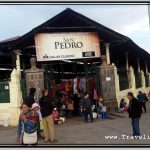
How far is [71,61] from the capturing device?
14.5m

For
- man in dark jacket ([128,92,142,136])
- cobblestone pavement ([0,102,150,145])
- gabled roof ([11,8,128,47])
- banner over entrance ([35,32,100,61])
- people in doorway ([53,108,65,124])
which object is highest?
gabled roof ([11,8,128,47])

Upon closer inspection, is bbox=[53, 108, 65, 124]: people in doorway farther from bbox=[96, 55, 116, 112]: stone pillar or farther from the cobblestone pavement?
bbox=[96, 55, 116, 112]: stone pillar

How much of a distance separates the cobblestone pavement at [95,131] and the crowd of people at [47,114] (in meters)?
0.22

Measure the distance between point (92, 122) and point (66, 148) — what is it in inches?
153

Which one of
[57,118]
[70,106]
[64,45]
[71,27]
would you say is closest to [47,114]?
[57,118]

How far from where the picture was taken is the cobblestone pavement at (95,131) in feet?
31.0

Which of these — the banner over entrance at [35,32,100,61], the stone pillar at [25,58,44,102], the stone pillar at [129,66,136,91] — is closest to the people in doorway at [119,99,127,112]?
the stone pillar at [129,66,136,91]

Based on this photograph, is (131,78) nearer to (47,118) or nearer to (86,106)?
(86,106)

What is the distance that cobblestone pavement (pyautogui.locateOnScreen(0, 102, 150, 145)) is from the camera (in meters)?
9.44

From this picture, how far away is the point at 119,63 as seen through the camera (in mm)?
14695

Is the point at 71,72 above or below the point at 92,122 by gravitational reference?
above

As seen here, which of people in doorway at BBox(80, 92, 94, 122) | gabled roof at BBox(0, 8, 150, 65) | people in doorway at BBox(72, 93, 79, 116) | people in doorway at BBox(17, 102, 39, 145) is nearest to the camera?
people in doorway at BBox(17, 102, 39, 145)
